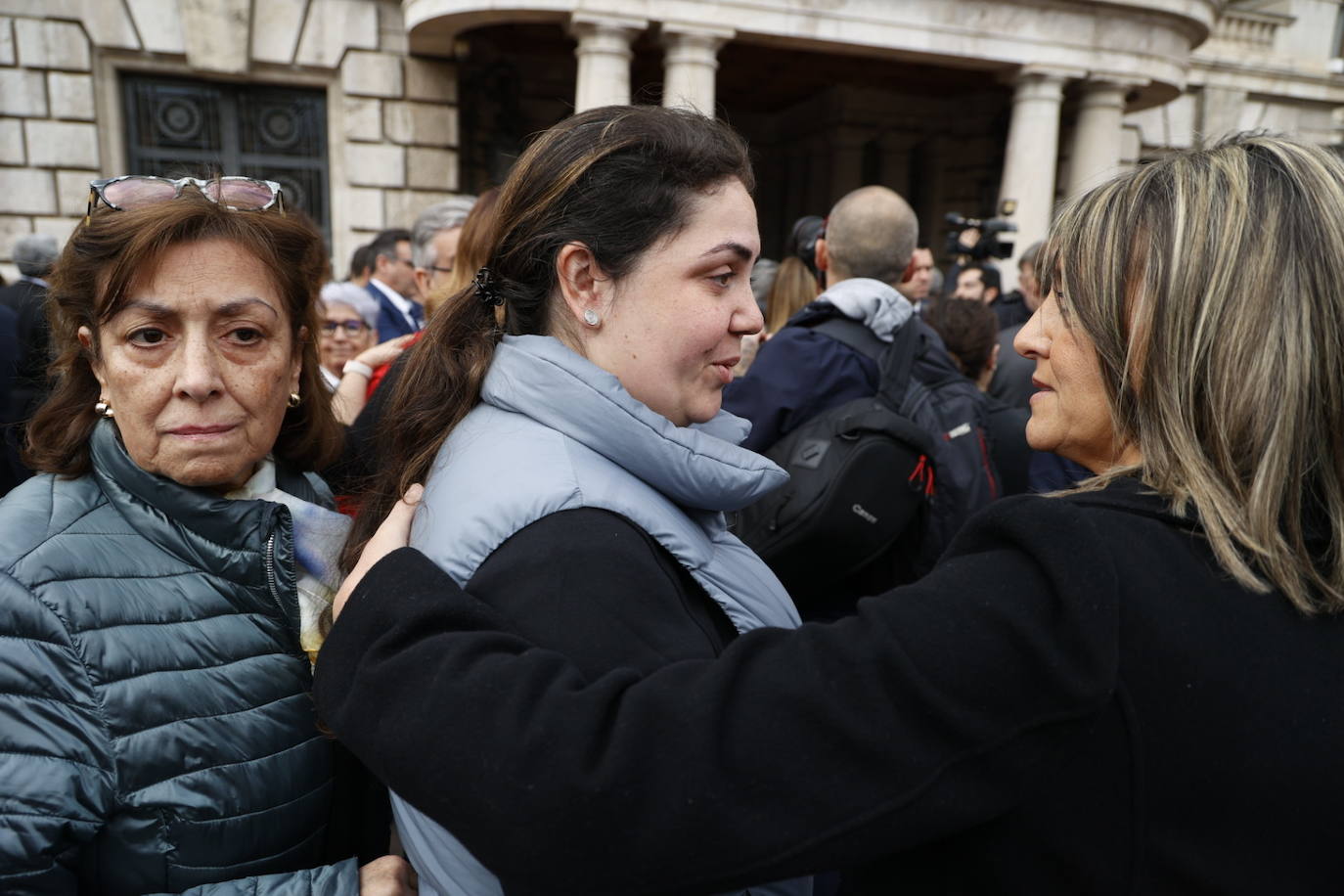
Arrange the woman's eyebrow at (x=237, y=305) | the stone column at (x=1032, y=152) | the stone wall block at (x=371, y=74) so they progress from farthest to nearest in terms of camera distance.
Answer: the stone column at (x=1032, y=152)
the stone wall block at (x=371, y=74)
the woman's eyebrow at (x=237, y=305)

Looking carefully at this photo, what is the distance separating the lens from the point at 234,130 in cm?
990

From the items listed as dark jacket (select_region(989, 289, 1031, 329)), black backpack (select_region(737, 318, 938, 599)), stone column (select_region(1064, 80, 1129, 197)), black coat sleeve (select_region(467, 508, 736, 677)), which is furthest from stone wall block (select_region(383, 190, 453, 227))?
black coat sleeve (select_region(467, 508, 736, 677))

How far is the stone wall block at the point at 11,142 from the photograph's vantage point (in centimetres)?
914

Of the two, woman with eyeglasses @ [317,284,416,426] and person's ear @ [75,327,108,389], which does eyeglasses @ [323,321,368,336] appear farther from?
person's ear @ [75,327,108,389]

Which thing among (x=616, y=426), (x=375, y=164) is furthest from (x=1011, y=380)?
(x=375, y=164)

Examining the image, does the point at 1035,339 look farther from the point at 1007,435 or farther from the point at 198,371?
the point at 1007,435

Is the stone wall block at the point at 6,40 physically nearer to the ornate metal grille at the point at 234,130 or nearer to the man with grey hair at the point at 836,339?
the ornate metal grille at the point at 234,130

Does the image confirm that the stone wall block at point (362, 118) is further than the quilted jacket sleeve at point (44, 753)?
Yes

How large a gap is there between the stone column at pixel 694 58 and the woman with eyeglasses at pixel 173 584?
861cm

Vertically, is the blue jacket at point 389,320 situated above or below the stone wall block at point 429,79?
below

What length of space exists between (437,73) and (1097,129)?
7.65 m

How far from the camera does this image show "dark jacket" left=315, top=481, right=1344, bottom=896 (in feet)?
2.82

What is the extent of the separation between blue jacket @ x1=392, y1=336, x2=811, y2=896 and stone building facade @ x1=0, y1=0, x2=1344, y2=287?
850 centimetres

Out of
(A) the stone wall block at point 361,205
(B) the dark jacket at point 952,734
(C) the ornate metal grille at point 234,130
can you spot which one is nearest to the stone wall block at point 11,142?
(C) the ornate metal grille at point 234,130
